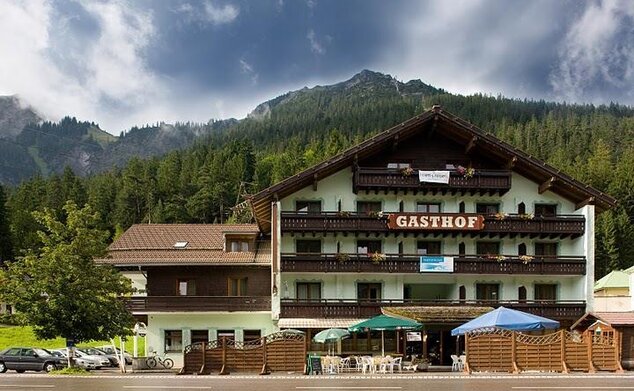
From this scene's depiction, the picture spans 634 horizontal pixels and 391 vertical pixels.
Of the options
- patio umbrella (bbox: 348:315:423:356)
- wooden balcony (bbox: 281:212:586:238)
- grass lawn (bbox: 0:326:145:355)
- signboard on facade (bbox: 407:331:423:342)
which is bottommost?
grass lawn (bbox: 0:326:145:355)

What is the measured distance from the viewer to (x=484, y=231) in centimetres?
4606

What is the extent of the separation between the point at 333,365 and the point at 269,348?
3.82 m

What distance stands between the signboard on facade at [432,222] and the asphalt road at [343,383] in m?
14.7

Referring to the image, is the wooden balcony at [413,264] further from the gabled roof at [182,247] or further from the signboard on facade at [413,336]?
the signboard on facade at [413,336]

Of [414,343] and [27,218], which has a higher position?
[27,218]

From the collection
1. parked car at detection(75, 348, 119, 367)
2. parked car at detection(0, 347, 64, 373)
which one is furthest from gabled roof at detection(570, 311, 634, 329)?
parked car at detection(0, 347, 64, 373)

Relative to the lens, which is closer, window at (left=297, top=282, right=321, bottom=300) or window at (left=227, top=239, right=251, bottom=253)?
window at (left=297, top=282, right=321, bottom=300)

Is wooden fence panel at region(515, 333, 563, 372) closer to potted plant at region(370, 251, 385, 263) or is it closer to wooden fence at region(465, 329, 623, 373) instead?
wooden fence at region(465, 329, 623, 373)

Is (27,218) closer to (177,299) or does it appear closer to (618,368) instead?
(177,299)

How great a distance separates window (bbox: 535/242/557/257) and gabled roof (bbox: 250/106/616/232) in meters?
3.01

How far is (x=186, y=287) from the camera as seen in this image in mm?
48062

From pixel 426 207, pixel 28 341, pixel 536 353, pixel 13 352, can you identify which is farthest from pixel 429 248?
pixel 28 341

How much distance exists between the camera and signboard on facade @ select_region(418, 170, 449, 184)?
1802 inches

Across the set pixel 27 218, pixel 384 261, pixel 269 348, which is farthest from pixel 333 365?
pixel 27 218
